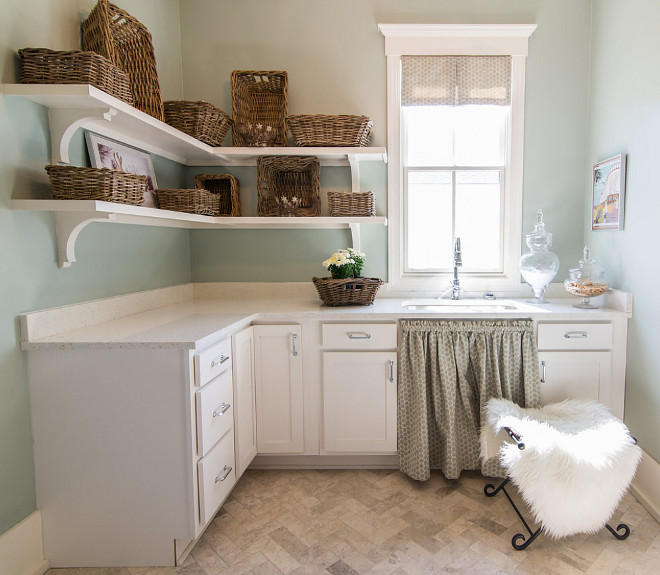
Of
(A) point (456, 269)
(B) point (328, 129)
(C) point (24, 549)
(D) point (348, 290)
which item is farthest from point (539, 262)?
(C) point (24, 549)

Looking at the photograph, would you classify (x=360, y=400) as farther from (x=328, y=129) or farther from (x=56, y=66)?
(x=56, y=66)

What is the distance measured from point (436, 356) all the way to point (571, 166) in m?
1.56

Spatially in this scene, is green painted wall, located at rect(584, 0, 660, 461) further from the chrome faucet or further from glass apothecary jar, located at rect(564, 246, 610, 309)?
the chrome faucet

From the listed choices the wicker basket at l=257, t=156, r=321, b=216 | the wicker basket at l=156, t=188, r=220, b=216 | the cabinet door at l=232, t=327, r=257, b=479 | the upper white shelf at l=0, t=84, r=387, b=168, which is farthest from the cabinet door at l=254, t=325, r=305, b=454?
the upper white shelf at l=0, t=84, r=387, b=168

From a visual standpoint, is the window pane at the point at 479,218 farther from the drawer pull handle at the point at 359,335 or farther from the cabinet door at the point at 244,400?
the cabinet door at the point at 244,400

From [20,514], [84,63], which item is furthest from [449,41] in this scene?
[20,514]

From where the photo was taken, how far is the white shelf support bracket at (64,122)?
164cm

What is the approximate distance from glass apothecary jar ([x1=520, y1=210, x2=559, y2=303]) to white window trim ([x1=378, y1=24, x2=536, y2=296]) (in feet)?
0.62

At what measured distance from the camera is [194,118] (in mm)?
2252

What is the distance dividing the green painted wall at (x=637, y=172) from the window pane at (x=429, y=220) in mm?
892

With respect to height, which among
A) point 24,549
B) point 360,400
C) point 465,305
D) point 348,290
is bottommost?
point 24,549

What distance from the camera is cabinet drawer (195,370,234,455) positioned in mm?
1660

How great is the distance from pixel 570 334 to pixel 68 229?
238 centimetres

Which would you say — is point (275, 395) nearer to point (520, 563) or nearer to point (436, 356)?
point (436, 356)
